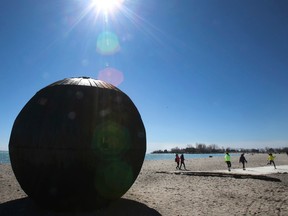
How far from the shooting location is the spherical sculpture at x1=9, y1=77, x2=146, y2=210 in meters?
6.42

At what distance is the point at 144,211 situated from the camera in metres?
7.54

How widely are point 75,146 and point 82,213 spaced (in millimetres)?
1784

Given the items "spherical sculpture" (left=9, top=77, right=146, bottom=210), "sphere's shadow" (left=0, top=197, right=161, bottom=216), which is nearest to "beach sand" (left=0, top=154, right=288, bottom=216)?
"sphere's shadow" (left=0, top=197, right=161, bottom=216)

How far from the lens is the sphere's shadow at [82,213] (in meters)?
6.93

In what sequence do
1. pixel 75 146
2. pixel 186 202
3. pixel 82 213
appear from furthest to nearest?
pixel 186 202 < pixel 82 213 < pixel 75 146

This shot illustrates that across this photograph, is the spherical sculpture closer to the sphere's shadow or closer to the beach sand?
the sphere's shadow

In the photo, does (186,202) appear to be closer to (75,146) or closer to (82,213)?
(82,213)

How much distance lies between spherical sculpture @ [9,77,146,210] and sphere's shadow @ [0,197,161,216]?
20 cm

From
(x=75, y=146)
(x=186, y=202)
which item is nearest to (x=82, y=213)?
(x=75, y=146)

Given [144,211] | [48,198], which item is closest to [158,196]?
[144,211]

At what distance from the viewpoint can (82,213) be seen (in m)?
6.88

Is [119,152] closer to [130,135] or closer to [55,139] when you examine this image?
[130,135]

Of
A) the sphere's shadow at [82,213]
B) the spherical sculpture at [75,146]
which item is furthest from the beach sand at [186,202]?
the spherical sculpture at [75,146]

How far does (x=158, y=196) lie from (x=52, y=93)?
526 centimetres
